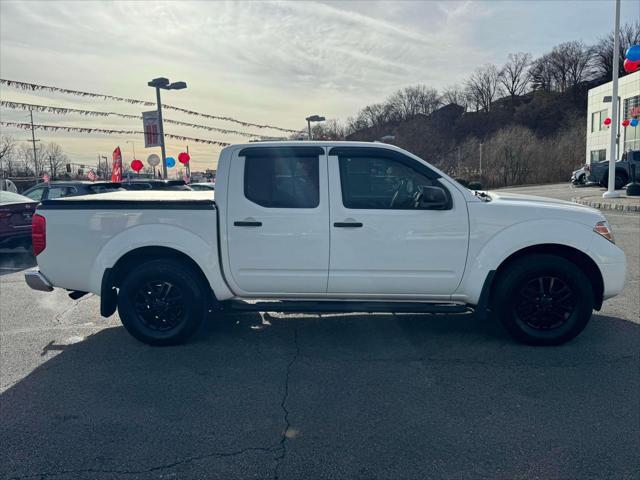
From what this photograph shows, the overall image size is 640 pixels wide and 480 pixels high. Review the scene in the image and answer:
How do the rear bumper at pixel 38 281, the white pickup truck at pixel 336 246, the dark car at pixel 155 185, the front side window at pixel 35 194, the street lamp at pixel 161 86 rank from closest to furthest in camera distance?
the white pickup truck at pixel 336 246
the rear bumper at pixel 38 281
the dark car at pixel 155 185
the front side window at pixel 35 194
the street lamp at pixel 161 86

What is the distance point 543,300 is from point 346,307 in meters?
1.86

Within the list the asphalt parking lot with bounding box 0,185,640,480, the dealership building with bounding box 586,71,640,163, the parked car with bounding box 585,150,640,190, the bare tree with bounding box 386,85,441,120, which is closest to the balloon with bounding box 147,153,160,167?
the asphalt parking lot with bounding box 0,185,640,480

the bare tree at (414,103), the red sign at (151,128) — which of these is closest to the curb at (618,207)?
the red sign at (151,128)

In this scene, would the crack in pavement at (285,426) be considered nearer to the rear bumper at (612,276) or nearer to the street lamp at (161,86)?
the rear bumper at (612,276)

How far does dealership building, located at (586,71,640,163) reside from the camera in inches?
1422

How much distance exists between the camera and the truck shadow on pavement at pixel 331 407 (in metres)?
2.83

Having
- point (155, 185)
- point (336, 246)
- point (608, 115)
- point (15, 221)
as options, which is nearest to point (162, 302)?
point (336, 246)

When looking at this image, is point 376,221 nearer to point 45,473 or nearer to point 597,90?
point 45,473

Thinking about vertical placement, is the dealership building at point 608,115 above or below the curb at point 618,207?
above

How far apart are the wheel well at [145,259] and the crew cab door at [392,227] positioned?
138cm

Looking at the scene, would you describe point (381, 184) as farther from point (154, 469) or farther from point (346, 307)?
point (154, 469)

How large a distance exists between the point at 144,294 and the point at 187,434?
1.90 m

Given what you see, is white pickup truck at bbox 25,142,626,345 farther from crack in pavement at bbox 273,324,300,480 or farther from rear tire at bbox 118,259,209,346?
crack in pavement at bbox 273,324,300,480

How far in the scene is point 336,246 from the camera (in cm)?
447
